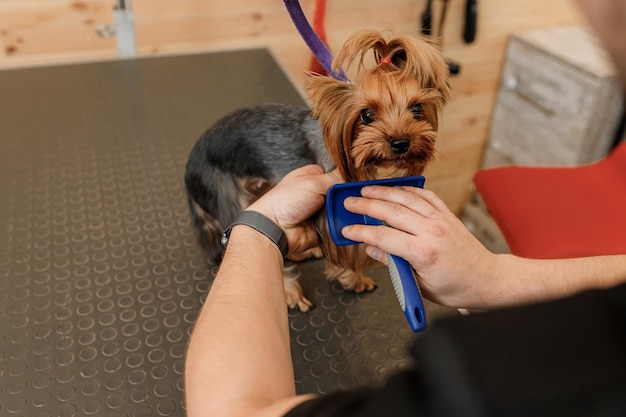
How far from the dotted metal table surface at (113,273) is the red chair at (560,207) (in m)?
0.66

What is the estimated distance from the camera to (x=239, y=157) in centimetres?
103

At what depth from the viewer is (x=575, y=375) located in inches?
14.6

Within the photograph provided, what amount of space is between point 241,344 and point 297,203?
0.27 meters

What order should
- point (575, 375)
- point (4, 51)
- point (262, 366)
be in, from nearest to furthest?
1. point (575, 375)
2. point (262, 366)
3. point (4, 51)

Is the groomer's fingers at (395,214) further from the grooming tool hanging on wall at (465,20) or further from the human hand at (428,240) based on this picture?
the grooming tool hanging on wall at (465,20)

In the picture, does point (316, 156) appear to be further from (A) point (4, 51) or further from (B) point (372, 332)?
(A) point (4, 51)

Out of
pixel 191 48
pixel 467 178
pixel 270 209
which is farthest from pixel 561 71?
pixel 270 209

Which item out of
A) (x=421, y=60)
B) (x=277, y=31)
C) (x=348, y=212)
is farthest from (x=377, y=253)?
(x=277, y=31)

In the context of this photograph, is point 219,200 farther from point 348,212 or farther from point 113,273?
point 348,212

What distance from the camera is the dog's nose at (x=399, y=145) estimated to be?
0.86 meters

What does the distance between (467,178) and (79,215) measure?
207cm

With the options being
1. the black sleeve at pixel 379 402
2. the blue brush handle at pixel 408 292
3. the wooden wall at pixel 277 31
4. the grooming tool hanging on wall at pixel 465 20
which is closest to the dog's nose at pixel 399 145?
the blue brush handle at pixel 408 292

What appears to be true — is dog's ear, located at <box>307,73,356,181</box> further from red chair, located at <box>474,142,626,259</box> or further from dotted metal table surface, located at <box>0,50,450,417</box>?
red chair, located at <box>474,142,626,259</box>

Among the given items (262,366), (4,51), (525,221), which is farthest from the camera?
(4,51)
